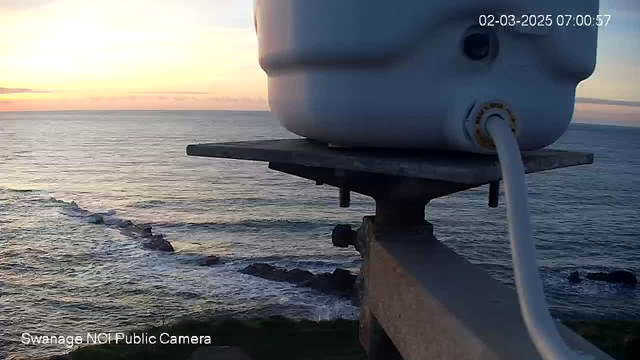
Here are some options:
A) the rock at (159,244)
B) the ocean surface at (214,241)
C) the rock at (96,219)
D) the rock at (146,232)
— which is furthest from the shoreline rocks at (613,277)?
the rock at (96,219)

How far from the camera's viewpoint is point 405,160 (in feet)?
10.2

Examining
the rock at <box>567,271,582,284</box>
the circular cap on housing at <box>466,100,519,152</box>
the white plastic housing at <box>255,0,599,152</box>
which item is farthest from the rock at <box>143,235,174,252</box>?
the circular cap on housing at <box>466,100,519,152</box>

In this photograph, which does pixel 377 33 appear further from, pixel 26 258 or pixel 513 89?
pixel 26 258

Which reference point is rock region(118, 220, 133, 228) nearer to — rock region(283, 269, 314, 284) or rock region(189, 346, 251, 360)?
rock region(283, 269, 314, 284)

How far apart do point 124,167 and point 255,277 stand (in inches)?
1500

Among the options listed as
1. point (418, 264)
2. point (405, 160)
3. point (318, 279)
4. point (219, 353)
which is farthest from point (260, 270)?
point (405, 160)

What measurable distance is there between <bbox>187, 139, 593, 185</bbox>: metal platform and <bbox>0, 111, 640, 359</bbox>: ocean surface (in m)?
14.5

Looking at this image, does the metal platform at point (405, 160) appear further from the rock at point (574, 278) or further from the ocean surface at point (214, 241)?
the rock at point (574, 278)

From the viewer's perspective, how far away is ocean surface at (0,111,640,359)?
18969mm

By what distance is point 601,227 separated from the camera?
35438 mm

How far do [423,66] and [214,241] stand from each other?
26.7 metres

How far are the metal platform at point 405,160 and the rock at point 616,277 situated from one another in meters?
23.2

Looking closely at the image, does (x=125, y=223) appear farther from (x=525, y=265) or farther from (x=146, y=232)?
(x=525, y=265)

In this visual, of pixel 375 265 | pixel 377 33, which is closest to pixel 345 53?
pixel 377 33
